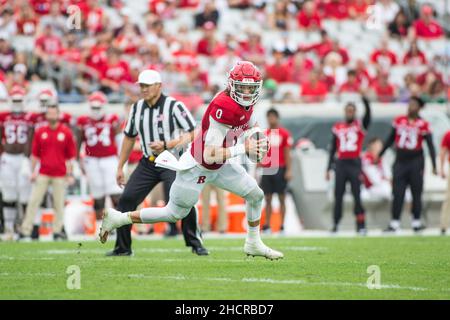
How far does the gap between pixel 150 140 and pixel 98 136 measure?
163 inches

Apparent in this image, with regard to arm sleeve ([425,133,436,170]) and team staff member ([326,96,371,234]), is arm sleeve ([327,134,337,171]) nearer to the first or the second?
team staff member ([326,96,371,234])

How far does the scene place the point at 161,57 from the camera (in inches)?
672

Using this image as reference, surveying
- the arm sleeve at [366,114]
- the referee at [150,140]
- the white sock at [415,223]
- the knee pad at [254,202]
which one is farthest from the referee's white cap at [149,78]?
the arm sleeve at [366,114]

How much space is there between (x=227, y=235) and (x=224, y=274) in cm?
630

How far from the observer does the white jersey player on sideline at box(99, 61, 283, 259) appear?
7.65 meters

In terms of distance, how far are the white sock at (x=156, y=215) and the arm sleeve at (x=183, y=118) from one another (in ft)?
4.20

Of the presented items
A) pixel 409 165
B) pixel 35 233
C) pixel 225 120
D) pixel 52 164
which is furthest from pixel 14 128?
pixel 225 120

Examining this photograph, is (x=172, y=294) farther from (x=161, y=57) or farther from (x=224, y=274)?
(x=161, y=57)

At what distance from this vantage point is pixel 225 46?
57.3 feet

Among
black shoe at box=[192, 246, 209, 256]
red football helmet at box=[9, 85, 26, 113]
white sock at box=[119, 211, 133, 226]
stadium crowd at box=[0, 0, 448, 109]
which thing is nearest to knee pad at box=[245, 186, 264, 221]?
white sock at box=[119, 211, 133, 226]

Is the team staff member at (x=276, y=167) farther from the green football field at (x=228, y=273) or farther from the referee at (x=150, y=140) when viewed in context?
the referee at (x=150, y=140)

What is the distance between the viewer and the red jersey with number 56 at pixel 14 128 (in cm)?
1308

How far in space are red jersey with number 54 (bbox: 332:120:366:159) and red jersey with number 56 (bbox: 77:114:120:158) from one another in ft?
9.82

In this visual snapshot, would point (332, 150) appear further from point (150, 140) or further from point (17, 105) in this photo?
point (150, 140)
